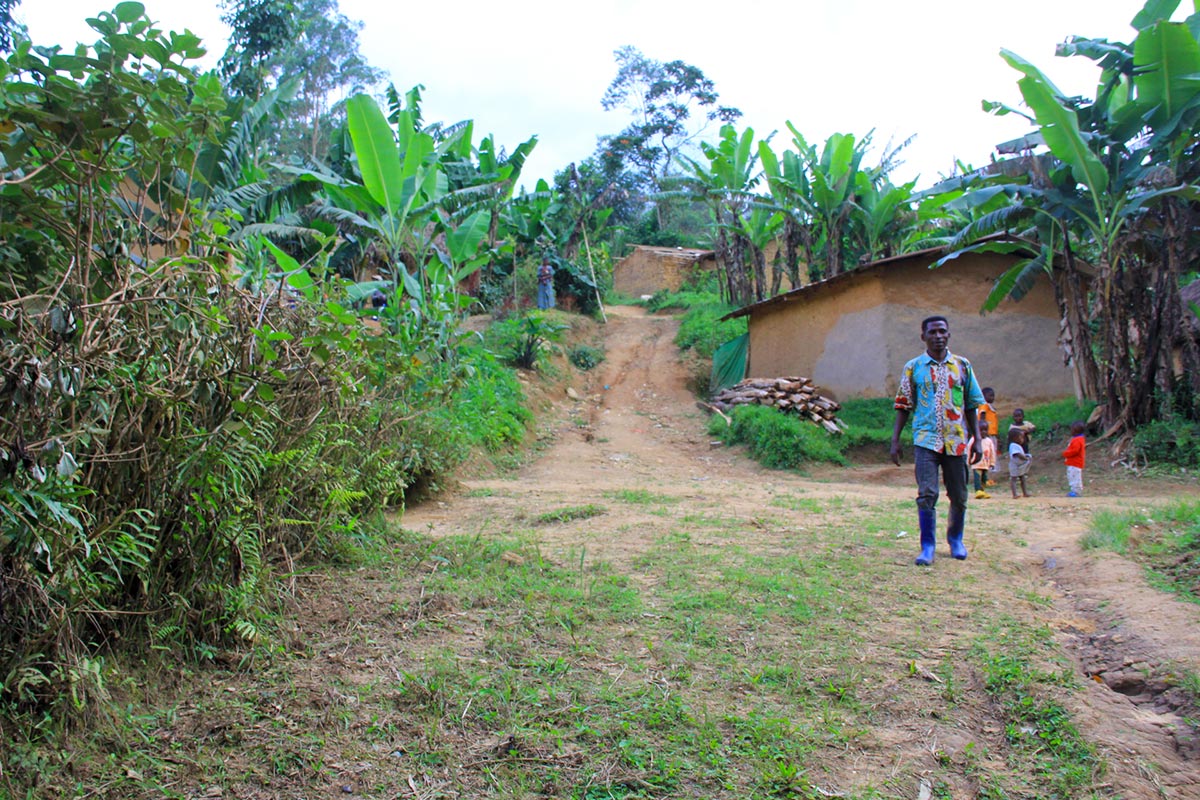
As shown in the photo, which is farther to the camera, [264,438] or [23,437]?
[264,438]

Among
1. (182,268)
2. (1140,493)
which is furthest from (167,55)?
(1140,493)


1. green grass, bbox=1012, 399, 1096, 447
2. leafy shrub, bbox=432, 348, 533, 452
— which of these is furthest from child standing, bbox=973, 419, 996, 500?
leafy shrub, bbox=432, 348, 533, 452

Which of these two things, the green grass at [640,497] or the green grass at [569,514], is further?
the green grass at [640,497]

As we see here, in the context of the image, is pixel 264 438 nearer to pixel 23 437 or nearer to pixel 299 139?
pixel 23 437

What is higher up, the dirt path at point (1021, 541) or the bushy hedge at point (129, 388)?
the bushy hedge at point (129, 388)

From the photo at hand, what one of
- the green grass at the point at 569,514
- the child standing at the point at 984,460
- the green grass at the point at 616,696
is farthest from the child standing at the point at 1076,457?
the green grass at the point at 569,514

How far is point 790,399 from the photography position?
14.6m

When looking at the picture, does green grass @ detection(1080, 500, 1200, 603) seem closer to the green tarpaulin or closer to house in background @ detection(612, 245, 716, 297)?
the green tarpaulin

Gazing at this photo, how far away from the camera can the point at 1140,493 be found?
921 cm

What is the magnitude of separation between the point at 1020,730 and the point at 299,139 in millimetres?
35245

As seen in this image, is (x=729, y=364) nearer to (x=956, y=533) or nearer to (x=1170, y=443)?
(x=1170, y=443)

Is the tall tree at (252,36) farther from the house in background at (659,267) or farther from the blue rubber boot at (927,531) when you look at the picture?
the blue rubber boot at (927,531)

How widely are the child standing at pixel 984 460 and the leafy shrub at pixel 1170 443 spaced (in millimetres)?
1973

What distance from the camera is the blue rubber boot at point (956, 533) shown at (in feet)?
16.9
